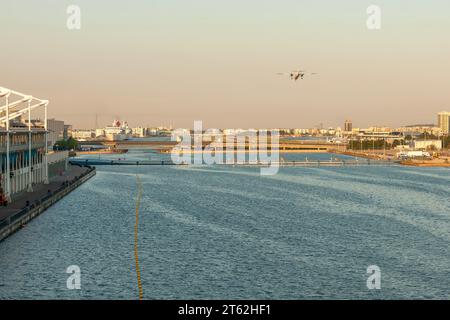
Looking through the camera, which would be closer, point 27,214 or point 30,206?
point 27,214

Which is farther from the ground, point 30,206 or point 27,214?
point 30,206

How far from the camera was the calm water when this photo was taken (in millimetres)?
34375

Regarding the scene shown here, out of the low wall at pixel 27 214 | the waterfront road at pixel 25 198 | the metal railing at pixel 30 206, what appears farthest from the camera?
the waterfront road at pixel 25 198

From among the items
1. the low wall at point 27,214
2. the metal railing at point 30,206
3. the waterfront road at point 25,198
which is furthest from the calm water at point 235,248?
the waterfront road at point 25,198

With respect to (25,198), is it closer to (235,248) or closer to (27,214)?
(27,214)

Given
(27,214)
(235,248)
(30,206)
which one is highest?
(30,206)

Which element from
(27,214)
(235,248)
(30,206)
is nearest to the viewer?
(235,248)

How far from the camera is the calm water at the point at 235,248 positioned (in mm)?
34375

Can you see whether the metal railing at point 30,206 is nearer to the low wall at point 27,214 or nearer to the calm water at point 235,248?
the low wall at point 27,214

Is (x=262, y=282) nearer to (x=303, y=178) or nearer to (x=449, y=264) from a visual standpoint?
(x=449, y=264)

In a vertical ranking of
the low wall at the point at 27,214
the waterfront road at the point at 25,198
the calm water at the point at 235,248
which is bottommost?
the calm water at the point at 235,248

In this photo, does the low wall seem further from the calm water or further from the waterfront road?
the waterfront road

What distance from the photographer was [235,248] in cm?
4538

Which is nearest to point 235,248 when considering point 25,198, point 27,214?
point 27,214
